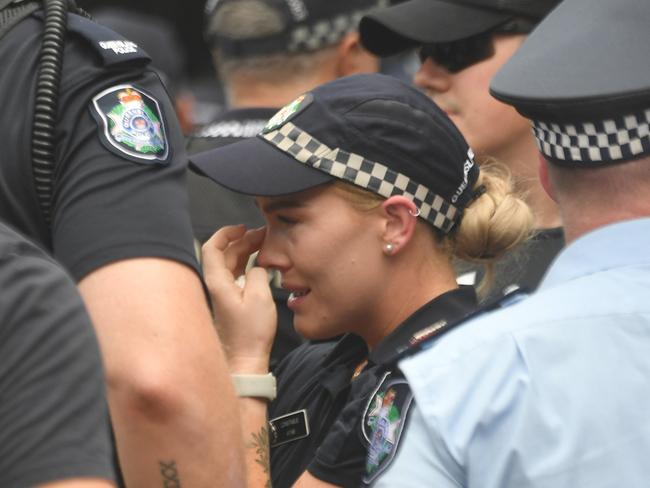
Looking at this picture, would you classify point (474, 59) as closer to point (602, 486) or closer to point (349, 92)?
point (349, 92)

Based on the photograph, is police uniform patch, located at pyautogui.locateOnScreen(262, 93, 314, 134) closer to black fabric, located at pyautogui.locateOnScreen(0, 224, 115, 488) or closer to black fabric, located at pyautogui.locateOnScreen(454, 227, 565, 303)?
black fabric, located at pyautogui.locateOnScreen(454, 227, 565, 303)

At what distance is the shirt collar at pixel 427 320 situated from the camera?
2607 millimetres

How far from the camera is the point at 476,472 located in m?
1.87

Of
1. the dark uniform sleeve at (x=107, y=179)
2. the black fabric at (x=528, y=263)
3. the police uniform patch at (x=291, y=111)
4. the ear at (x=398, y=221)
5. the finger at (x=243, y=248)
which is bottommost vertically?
the black fabric at (x=528, y=263)

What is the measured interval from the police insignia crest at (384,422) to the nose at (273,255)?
45 centimetres

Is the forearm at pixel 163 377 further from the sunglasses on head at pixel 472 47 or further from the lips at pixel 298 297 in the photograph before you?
the sunglasses on head at pixel 472 47

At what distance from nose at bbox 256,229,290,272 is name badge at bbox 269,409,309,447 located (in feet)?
0.97

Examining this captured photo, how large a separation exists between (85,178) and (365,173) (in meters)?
0.65

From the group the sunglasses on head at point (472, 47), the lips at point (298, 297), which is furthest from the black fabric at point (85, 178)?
the sunglasses on head at point (472, 47)

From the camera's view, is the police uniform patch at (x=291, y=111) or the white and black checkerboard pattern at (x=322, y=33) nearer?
the police uniform patch at (x=291, y=111)

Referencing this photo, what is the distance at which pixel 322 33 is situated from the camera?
3961 millimetres

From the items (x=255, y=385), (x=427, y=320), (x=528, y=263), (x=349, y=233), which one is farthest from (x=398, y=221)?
(x=528, y=263)

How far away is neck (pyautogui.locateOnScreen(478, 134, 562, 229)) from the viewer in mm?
3334

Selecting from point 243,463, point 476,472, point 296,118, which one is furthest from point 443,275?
point 476,472
